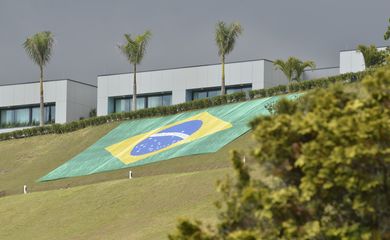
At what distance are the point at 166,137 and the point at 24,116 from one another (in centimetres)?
4013

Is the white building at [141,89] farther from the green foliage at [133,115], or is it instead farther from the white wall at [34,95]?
the green foliage at [133,115]

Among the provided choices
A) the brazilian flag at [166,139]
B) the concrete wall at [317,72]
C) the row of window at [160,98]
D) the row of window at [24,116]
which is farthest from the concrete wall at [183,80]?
the brazilian flag at [166,139]

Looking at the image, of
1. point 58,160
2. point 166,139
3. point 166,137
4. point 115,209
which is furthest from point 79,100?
point 115,209

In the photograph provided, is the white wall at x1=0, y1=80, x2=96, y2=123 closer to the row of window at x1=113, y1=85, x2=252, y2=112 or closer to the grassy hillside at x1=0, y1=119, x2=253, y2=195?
the row of window at x1=113, y1=85, x2=252, y2=112

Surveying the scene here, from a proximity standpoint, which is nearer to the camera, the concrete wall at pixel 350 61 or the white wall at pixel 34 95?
the concrete wall at pixel 350 61

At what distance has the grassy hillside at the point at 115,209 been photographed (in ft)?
120

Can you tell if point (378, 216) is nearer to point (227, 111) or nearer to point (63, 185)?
point (63, 185)

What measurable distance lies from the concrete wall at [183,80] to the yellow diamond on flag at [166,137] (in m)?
→ 17.7

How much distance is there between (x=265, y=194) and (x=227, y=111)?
5107 cm

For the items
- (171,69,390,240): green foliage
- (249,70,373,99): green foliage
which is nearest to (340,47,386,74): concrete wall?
(249,70,373,99): green foliage

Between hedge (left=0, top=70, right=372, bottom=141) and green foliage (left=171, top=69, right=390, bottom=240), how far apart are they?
152 feet

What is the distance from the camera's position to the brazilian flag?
190ft

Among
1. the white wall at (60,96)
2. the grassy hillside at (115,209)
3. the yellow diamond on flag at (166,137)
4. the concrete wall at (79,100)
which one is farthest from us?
the concrete wall at (79,100)

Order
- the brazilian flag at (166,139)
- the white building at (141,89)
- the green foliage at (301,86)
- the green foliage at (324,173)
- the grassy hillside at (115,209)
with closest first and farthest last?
the green foliage at (324,173) < the grassy hillside at (115,209) < the brazilian flag at (166,139) < the green foliage at (301,86) < the white building at (141,89)
